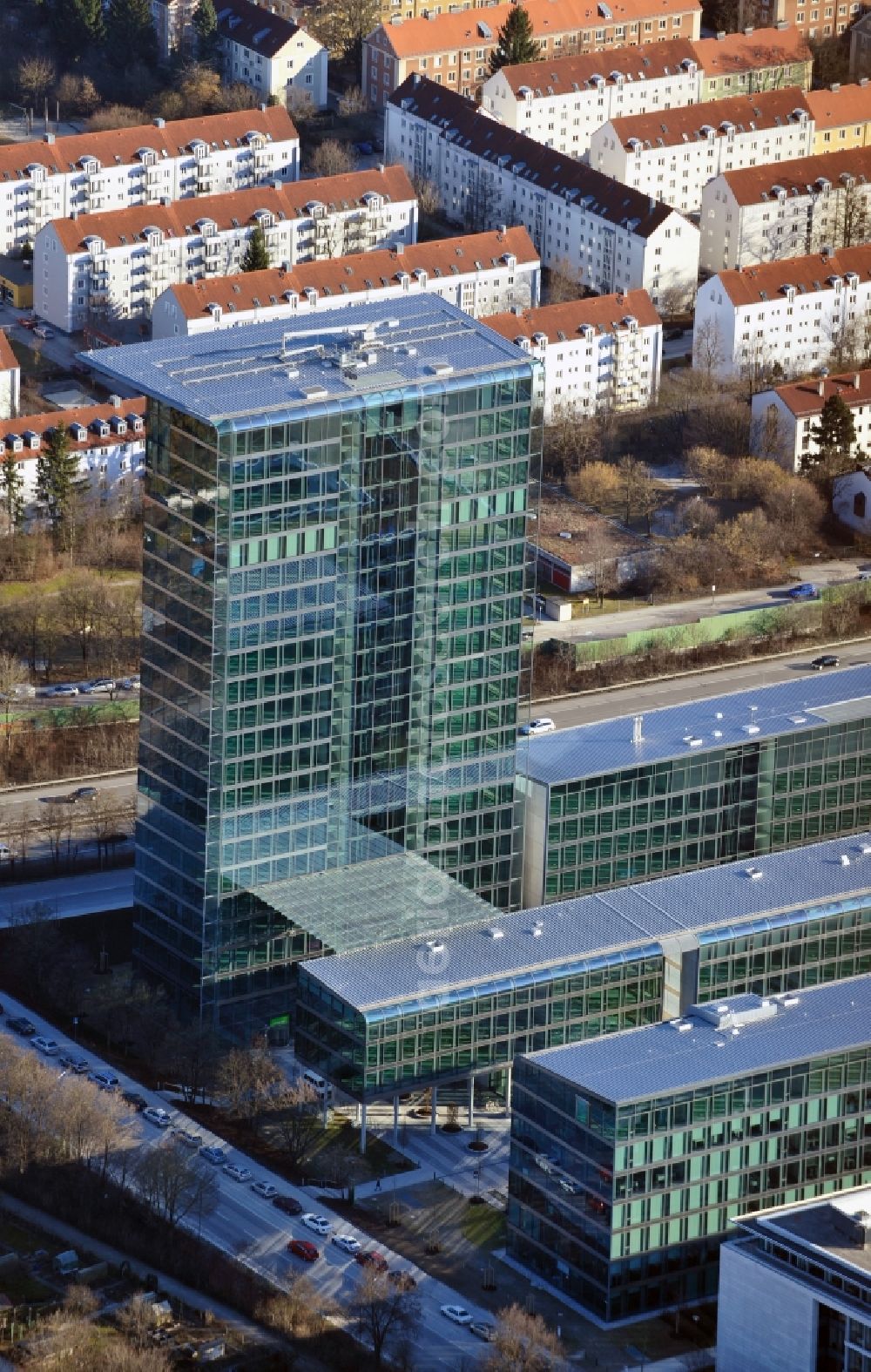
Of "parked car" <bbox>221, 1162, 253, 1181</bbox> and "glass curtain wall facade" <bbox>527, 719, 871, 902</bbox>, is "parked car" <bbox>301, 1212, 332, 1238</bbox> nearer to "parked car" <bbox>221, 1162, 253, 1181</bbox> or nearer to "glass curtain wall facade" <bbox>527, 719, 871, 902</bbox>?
"parked car" <bbox>221, 1162, 253, 1181</bbox>

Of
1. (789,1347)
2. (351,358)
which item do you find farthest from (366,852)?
(789,1347)

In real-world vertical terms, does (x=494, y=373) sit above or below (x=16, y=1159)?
above

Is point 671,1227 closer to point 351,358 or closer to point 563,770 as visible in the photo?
point 563,770

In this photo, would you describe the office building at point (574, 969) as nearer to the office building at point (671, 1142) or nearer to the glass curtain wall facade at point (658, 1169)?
the office building at point (671, 1142)

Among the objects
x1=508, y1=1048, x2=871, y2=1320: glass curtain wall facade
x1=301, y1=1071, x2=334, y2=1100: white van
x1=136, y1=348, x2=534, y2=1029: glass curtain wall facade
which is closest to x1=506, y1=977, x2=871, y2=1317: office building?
x1=508, y1=1048, x2=871, y2=1320: glass curtain wall facade

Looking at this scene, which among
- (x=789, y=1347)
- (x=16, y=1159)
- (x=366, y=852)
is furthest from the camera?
(x=366, y=852)

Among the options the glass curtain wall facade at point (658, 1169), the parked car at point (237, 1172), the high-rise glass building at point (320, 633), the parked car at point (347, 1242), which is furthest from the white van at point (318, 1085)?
the glass curtain wall facade at point (658, 1169)
